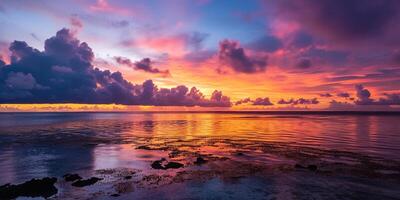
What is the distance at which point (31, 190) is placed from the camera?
25.0m

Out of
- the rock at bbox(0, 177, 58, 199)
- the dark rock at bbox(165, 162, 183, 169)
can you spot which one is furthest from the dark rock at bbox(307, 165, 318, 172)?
the rock at bbox(0, 177, 58, 199)

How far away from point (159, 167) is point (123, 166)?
16.2 feet

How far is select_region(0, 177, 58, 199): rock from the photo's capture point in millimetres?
24000

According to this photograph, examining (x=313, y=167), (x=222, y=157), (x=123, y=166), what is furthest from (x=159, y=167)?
(x=313, y=167)

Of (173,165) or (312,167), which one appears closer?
(312,167)

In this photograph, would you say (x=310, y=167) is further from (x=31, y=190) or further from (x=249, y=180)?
(x=31, y=190)

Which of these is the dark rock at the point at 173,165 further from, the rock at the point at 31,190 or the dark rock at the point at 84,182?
the rock at the point at 31,190

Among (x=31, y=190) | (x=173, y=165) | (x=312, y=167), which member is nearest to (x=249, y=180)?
(x=312, y=167)

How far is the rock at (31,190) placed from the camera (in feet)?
78.7

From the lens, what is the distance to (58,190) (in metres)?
25.9

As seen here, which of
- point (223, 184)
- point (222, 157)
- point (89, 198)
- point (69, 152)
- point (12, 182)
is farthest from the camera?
point (69, 152)

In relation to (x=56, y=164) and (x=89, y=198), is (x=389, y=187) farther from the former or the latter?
(x=56, y=164)

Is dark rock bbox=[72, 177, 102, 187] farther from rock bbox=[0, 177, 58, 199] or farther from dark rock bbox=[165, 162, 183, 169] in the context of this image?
dark rock bbox=[165, 162, 183, 169]

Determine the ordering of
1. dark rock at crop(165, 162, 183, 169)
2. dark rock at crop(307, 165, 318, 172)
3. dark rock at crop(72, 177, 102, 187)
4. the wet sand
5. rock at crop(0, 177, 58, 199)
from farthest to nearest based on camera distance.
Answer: dark rock at crop(165, 162, 183, 169), dark rock at crop(307, 165, 318, 172), dark rock at crop(72, 177, 102, 187), the wet sand, rock at crop(0, 177, 58, 199)
